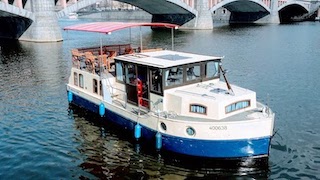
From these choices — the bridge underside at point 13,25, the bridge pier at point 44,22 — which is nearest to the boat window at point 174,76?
the bridge pier at point 44,22

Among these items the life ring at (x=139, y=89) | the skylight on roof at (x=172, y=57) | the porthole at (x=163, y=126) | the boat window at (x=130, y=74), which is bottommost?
the porthole at (x=163, y=126)

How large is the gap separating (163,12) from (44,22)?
4390cm

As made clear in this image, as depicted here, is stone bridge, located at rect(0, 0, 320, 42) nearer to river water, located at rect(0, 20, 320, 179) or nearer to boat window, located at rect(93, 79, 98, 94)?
river water, located at rect(0, 20, 320, 179)

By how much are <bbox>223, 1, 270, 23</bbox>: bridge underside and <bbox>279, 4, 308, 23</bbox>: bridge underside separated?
16.3m

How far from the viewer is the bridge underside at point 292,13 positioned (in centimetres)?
13600

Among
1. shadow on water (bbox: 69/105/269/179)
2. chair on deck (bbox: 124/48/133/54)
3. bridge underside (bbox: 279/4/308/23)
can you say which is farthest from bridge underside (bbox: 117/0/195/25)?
shadow on water (bbox: 69/105/269/179)

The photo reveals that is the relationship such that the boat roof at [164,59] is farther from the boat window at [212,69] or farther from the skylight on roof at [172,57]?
the boat window at [212,69]

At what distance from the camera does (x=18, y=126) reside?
74.0ft

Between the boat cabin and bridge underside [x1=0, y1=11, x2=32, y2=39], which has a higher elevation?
bridge underside [x1=0, y1=11, x2=32, y2=39]

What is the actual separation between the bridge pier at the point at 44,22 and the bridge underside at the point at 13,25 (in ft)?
9.46

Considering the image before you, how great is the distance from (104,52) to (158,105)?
33.7ft

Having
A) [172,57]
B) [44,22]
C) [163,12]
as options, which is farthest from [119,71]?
[163,12]

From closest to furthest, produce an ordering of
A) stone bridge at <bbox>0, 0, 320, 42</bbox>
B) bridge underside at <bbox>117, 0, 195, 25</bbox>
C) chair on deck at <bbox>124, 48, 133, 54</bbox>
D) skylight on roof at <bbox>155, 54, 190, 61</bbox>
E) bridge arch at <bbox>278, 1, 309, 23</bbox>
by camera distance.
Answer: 1. skylight on roof at <bbox>155, 54, 190, 61</bbox>
2. chair on deck at <bbox>124, 48, 133, 54</bbox>
3. stone bridge at <bbox>0, 0, 320, 42</bbox>
4. bridge underside at <bbox>117, 0, 195, 25</bbox>
5. bridge arch at <bbox>278, 1, 309, 23</bbox>

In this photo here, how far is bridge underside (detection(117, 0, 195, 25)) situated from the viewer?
A: 300 feet
